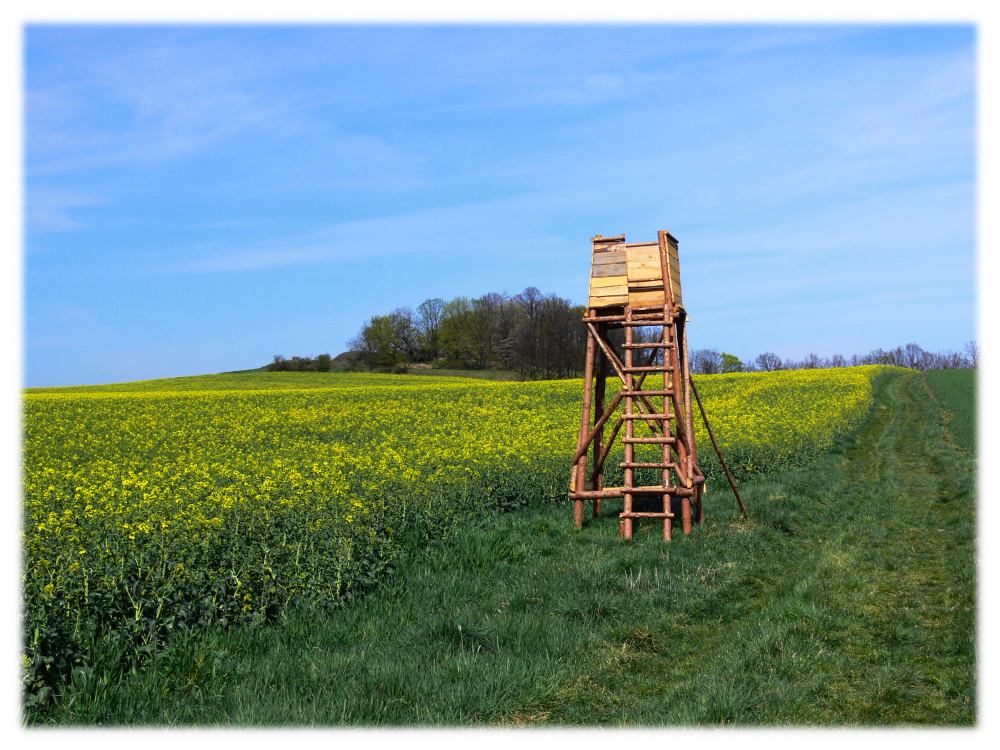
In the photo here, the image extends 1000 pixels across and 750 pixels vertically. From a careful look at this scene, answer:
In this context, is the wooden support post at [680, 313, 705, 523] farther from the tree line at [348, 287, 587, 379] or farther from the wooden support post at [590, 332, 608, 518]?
the tree line at [348, 287, 587, 379]

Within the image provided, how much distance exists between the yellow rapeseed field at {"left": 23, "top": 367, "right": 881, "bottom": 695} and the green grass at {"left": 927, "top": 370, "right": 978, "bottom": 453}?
3.62 meters

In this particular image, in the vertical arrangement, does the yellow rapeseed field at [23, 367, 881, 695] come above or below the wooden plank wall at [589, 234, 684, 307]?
below

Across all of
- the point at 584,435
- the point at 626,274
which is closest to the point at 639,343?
the point at 626,274

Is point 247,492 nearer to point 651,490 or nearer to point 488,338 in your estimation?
point 651,490

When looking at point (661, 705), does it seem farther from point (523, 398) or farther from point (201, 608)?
point (523, 398)

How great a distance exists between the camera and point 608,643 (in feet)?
25.1

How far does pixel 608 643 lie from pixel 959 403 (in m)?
39.1

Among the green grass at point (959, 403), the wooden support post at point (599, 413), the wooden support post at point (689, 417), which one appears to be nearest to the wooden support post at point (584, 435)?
the wooden support post at point (599, 413)

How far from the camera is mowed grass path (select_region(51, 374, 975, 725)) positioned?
6.23 m

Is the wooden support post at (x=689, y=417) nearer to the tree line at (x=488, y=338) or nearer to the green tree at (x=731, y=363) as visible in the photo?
the tree line at (x=488, y=338)

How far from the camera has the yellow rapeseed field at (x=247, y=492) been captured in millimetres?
7363

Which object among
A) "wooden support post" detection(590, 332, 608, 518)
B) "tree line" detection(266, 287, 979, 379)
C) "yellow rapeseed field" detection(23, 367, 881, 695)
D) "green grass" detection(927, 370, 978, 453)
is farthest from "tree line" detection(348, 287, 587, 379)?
"wooden support post" detection(590, 332, 608, 518)

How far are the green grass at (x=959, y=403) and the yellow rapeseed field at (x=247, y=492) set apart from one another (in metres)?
3.62

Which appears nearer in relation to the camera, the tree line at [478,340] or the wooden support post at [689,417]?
the wooden support post at [689,417]
